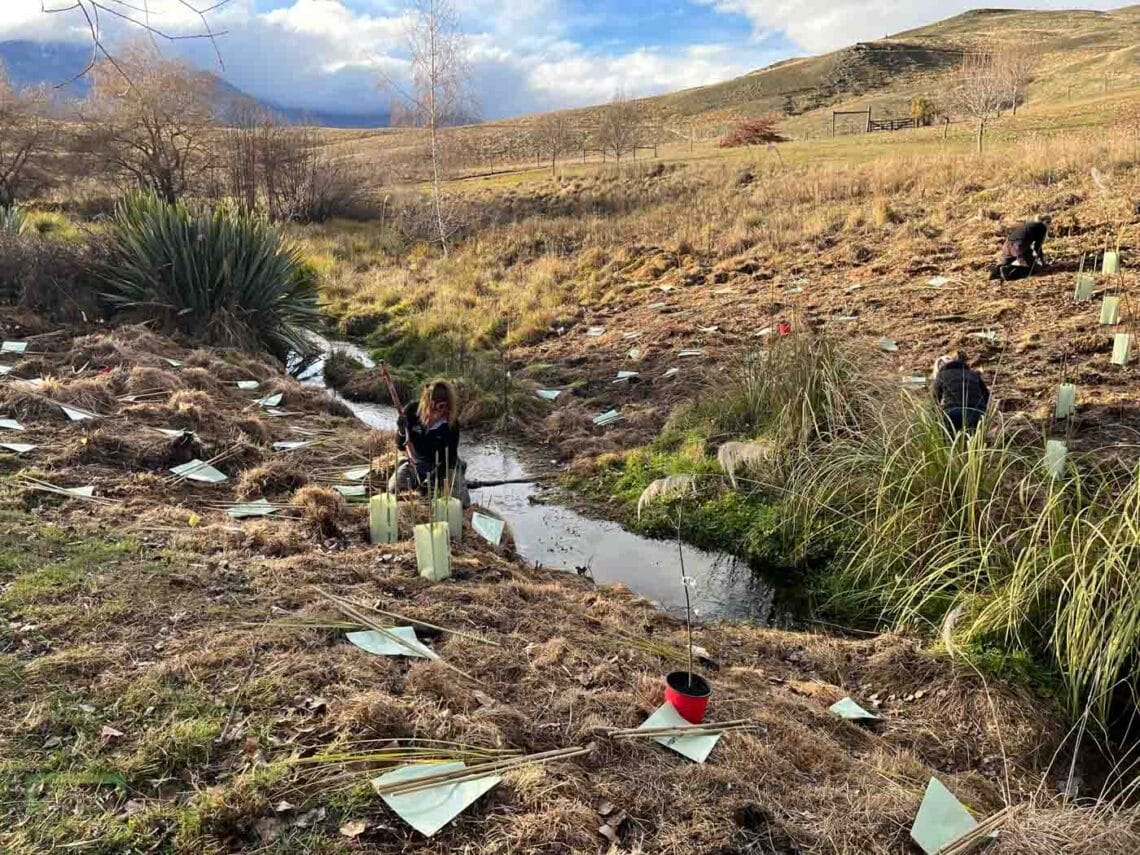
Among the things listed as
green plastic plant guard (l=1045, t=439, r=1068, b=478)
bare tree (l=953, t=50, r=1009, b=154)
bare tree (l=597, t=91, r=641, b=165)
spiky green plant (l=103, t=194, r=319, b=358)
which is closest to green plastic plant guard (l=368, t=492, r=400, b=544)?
green plastic plant guard (l=1045, t=439, r=1068, b=478)

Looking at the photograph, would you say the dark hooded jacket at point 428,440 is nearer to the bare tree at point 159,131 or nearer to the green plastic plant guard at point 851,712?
the green plastic plant guard at point 851,712

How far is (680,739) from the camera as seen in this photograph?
2906 mm

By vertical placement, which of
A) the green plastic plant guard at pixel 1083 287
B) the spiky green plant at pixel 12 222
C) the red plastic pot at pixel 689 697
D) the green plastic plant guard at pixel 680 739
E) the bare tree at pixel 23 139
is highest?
the bare tree at pixel 23 139

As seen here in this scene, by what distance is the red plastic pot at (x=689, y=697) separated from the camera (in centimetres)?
299

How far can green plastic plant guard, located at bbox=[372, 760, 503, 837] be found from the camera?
229 cm

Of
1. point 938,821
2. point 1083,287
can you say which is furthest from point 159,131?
point 938,821

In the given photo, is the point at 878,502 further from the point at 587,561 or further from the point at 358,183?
the point at 358,183

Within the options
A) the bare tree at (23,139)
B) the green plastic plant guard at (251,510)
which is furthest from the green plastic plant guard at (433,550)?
the bare tree at (23,139)

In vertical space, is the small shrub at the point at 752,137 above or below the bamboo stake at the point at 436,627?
above

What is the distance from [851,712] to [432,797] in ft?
6.86

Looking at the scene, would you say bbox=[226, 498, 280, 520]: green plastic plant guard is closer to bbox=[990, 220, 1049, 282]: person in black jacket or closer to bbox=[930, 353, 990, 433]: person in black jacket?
bbox=[930, 353, 990, 433]: person in black jacket

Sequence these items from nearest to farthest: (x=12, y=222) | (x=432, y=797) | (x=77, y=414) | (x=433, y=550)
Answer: (x=432, y=797) < (x=433, y=550) < (x=77, y=414) < (x=12, y=222)

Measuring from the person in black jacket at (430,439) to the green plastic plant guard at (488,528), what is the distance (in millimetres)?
219

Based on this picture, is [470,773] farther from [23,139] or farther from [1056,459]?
[23,139]
